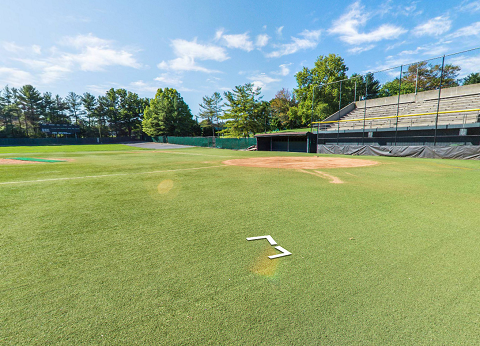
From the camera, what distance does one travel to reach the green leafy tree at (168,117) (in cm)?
6272

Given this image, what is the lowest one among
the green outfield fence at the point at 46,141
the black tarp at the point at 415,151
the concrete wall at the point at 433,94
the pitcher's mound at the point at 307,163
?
the pitcher's mound at the point at 307,163

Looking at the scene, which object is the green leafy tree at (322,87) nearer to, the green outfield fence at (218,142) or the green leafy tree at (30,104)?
the green outfield fence at (218,142)

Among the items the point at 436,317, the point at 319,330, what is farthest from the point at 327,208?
the point at 319,330

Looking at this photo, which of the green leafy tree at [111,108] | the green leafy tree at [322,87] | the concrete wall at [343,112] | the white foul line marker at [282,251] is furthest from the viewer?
the green leafy tree at [111,108]

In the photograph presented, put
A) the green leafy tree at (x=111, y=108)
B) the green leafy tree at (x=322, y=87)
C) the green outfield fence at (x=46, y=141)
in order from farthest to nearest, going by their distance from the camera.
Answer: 1. the green leafy tree at (x=111, y=108)
2. the green outfield fence at (x=46, y=141)
3. the green leafy tree at (x=322, y=87)

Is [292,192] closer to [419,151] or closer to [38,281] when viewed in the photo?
[38,281]

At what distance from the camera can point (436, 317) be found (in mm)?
1857

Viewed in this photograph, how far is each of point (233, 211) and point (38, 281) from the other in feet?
9.95

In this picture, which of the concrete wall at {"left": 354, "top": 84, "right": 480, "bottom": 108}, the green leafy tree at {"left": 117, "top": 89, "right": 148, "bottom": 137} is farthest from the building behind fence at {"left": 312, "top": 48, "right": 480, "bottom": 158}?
the green leafy tree at {"left": 117, "top": 89, "right": 148, "bottom": 137}

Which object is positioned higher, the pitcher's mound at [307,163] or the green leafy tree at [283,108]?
the green leafy tree at [283,108]

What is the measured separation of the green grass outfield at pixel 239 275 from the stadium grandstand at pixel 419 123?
21993 mm

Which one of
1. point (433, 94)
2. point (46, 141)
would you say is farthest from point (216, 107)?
point (433, 94)

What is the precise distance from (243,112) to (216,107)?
30.4 meters

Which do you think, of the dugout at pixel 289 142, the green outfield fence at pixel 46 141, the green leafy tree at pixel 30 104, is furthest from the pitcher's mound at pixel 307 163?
the green leafy tree at pixel 30 104
